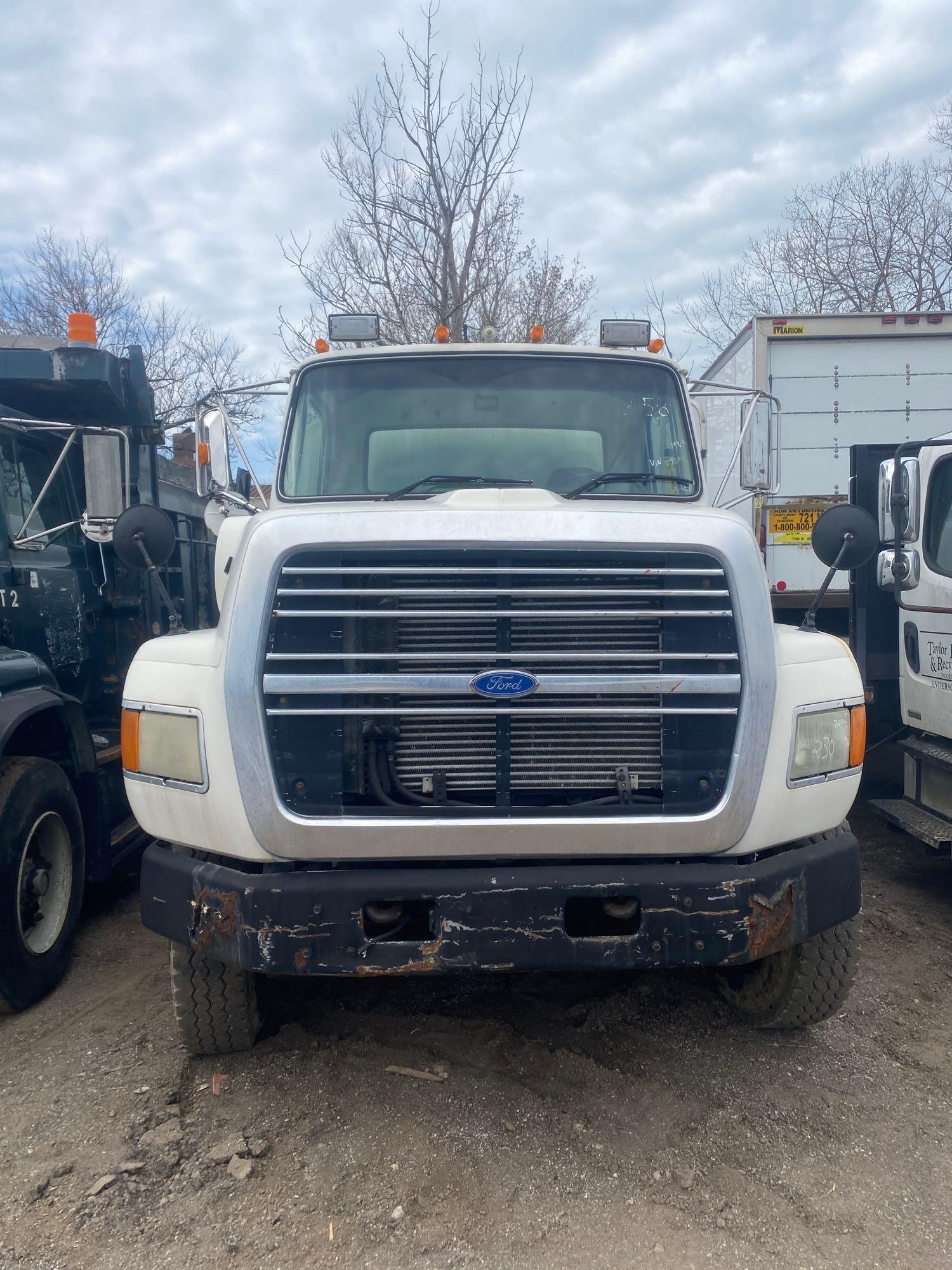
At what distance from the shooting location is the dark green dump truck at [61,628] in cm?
367

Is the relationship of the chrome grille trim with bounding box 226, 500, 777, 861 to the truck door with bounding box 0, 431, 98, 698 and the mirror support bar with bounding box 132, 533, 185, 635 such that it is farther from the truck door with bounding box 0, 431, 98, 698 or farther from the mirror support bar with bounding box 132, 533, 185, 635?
the truck door with bounding box 0, 431, 98, 698

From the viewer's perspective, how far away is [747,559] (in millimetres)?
2609

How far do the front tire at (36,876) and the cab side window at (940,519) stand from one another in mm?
4435

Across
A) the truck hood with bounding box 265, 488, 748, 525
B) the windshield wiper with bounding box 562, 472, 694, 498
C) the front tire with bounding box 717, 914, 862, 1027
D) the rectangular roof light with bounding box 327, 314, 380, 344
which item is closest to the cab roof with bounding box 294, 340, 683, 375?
the rectangular roof light with bounding box 327, 314, 380, 344

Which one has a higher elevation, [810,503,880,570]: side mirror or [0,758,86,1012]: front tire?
[810,503,880,570]: side mirror

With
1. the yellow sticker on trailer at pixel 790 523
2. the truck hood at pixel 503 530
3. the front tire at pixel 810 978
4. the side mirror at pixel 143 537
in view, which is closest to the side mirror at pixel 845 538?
the truck hood at pixel 503 530

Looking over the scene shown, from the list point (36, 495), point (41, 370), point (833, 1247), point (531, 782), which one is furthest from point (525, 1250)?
point (41, 370)

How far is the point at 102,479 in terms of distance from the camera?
13.3 ft

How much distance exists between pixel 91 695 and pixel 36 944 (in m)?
1.74

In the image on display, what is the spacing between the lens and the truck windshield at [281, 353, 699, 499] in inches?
142

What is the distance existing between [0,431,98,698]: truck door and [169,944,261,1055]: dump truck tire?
1871 millimetres

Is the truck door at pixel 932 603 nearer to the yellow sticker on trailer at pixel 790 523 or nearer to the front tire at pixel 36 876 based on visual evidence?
the yellow sticker on trailer at pixel 790 523

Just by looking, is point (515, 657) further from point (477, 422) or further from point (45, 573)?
point (45, 573)

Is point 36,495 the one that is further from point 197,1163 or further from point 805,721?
point 805,721
